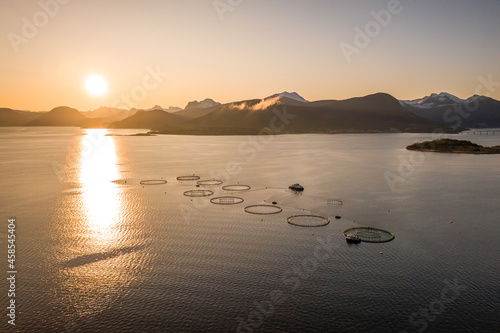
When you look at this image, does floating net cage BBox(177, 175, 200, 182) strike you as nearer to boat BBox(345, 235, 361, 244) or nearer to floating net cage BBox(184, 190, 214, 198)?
floating net cage BBox(184, 190, 214, 198)

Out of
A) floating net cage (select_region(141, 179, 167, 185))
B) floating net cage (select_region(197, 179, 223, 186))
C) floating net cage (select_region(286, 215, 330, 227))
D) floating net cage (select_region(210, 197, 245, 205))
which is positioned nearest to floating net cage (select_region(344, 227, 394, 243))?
floating net cage (select_region(286, 215, 330, 227))

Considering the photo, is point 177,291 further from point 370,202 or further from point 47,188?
point 47,188

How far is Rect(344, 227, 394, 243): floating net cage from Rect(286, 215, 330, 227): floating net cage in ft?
19.7

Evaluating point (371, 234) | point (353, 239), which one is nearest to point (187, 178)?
point (371, 234)

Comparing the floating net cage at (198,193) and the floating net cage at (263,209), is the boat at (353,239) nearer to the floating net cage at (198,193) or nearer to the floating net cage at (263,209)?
the floating net cage at (263,209)

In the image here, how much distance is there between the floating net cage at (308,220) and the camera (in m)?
60.5

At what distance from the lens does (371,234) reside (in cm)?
5472

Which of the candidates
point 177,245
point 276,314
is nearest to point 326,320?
point 276,314

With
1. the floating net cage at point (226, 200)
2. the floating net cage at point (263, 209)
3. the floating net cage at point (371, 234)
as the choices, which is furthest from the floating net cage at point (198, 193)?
the floating net cage at point (371, 234)

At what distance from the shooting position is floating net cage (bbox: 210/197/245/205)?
7694 centimetres

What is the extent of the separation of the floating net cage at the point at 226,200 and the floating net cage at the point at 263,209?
565cm

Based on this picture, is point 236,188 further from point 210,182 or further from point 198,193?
point 210,182

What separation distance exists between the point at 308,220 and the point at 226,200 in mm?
24164

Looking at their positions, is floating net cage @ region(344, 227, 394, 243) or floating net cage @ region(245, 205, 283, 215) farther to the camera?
floating net cage @ region(245, 205, 283, 215)
